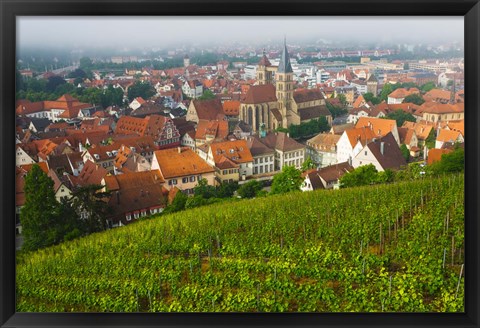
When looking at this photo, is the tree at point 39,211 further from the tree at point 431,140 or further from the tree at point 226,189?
the tree at point 431,140

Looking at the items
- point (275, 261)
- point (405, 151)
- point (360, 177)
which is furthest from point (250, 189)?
point (405, 151)

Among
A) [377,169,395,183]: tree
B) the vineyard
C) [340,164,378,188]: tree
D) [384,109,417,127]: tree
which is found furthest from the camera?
[384,109,417,127]: tree

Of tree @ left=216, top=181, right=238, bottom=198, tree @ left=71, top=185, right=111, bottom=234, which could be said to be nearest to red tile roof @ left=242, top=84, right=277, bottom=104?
tree @ left=216, top=181, right=238, bottom=198

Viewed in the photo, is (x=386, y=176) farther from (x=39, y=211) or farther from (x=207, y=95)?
(x=39, y=211)

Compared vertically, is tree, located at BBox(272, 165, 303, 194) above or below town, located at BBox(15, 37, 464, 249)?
below

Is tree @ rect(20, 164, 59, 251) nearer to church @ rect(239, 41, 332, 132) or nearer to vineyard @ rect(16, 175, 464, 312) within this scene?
vineyard @ rect(16, 175, 464, 312)
